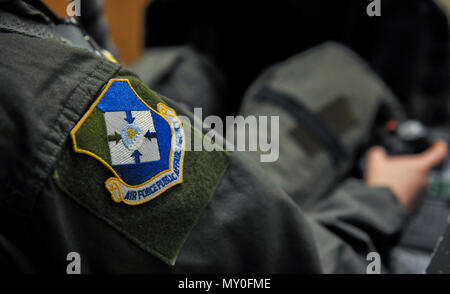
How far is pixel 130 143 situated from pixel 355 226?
1.08 ft

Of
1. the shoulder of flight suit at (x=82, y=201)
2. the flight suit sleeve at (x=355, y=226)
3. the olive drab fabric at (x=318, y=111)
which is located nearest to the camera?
the shoulder of flight suit at (x=82, y=201)

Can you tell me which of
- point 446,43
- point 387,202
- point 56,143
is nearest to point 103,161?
point 56,143

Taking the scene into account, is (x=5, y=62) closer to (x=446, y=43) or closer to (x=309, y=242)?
(x=309, y=242)

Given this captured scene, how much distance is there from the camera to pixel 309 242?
0.37m

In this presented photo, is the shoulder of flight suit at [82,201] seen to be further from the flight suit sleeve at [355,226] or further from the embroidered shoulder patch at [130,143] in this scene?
the flight suit sleeve at [355,226]

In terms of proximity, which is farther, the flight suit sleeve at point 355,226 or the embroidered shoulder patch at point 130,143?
the flight suit sleeve at point 355,226

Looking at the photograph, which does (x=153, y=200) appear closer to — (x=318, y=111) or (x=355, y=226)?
(x=355, y=226)

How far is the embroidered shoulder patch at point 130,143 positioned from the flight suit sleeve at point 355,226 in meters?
0.21

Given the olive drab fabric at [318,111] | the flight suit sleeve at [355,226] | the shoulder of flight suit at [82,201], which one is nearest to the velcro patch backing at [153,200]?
the shoulder of flight suit at [82,201]

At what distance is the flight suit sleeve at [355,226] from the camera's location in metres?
0.45

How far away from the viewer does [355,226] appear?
1.68 feet

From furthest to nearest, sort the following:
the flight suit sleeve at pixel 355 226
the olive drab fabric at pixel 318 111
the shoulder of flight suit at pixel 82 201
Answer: the olive drab fabric at pixel 318 111 → the flight suit sleeve at pixel 355 226 → the shoulder of flight suit at pixel 82 201

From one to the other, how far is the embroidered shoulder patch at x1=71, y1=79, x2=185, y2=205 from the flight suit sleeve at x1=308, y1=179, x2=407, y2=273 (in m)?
0.21

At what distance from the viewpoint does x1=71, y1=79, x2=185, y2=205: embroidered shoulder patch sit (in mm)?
291
